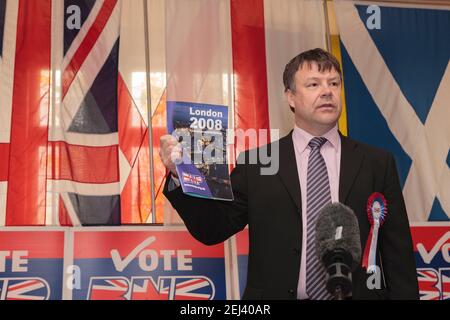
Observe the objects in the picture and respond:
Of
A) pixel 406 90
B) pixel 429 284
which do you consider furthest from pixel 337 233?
pixel 406 90

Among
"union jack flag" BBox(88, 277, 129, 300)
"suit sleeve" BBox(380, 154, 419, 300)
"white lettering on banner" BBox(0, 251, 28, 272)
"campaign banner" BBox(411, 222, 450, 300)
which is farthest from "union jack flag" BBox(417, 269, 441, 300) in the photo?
"white lettering on banner" BBox(0, 251, 28, 272)

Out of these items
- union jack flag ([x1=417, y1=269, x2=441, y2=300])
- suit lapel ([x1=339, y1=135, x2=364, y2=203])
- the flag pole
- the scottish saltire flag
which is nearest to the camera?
suit lapel ([x1=339, y1=135, x2=364, y2=203])

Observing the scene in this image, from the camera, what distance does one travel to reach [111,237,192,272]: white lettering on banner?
13.3ft

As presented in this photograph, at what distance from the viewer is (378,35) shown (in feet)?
15.8

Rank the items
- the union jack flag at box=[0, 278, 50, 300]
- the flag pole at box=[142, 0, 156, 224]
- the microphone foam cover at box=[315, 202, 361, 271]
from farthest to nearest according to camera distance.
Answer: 1. the flag pole at box=[142, 0, 156, 224]
2. the union jack flag at box=[0, 278, 50, 300]
3. the microphone foam cover at box=[315, 202, 361, 271]

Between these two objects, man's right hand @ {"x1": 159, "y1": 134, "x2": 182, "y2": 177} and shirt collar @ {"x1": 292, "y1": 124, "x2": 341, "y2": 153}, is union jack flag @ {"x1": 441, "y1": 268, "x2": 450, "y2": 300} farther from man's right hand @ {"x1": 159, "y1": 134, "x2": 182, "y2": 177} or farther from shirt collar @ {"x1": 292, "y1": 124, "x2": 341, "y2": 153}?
man's right hand @ {"x1": 159, "y1": 134, "x2": 182, "y2": 177}

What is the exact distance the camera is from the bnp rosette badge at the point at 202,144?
2080mm

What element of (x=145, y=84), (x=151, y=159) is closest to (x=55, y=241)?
(x=151, y=159)

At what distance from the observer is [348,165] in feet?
7.78

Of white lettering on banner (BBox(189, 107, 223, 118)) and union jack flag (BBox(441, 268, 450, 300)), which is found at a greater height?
white lettering on banner (BBox(189, 107, 223, 118))

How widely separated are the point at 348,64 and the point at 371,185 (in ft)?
8.26

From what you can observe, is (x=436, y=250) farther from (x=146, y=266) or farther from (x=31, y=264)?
(x=31, y=264)

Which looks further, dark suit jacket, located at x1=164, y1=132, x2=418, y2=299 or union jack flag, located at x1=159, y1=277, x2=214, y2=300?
union jack flag, located at x1=159, y1=277, x2=214, y2=300

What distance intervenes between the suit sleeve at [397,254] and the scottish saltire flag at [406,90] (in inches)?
91.9
